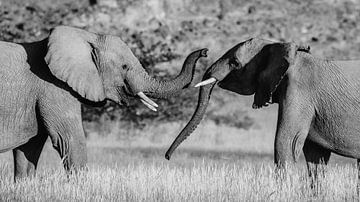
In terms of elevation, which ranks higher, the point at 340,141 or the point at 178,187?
the point at 340,141

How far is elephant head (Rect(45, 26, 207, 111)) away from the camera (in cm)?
1425

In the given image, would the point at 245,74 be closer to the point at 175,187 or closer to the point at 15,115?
the point at 175,187

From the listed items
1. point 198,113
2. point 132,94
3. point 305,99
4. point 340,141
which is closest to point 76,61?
point 132,94

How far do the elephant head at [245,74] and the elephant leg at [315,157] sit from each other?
88cm

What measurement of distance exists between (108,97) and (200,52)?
4.52 ft

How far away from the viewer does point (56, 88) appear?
14.3 m

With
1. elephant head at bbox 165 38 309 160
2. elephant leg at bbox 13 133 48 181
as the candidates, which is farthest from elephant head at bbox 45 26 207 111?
elephant leg at bbox 13 133 48 181

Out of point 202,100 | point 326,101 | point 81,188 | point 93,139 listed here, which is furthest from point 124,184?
point 93,139

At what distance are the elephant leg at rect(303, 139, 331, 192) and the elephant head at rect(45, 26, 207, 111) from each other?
1901 millimetres

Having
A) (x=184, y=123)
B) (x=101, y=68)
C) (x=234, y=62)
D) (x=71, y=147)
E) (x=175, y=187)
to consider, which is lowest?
(x=184, y=123)

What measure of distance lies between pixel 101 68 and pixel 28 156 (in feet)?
5.14

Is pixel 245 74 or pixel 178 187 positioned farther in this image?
pixel 245 74

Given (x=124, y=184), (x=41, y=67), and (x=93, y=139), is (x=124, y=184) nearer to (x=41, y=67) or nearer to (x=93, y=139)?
(x=41, y=67)

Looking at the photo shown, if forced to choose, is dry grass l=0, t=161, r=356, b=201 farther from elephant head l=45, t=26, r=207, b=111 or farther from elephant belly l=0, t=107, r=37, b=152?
elephant head l=45, t=26, r=207, b=111
